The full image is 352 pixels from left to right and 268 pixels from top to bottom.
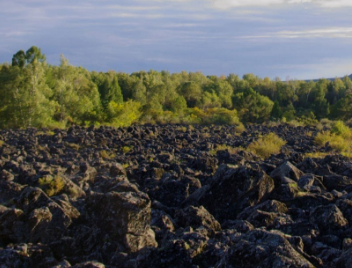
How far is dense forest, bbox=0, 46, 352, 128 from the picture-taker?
108 feet

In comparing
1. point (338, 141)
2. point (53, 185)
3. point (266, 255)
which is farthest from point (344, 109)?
point (266, 255)

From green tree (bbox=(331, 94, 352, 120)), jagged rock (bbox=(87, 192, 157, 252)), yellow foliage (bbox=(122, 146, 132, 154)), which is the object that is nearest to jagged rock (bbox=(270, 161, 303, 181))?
jagged rock (bbox=(87, 192, 157, 252))

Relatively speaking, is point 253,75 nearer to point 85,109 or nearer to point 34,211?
point 85,109

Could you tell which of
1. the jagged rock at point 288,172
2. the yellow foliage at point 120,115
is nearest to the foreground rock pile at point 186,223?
the jagged rock at point 288,172

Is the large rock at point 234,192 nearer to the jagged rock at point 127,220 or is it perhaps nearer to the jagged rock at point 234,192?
the jagged rock at point 234,192

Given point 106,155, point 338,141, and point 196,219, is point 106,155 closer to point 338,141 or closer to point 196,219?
point 196,219

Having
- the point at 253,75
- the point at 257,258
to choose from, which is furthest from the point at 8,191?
the point at 253,75

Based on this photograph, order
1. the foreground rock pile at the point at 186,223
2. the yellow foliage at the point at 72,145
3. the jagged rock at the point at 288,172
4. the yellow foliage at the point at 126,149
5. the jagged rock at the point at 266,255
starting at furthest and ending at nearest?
the yellow foliage at the point at 126,149 → the yellow foliage at the point at 72,145 → the jagged rock at the point at 288,172 → the foreground rock pile at the point at 186,223 → the jagged rock at the point at 266,255

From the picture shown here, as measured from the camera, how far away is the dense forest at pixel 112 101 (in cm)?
3294

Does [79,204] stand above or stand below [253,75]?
below

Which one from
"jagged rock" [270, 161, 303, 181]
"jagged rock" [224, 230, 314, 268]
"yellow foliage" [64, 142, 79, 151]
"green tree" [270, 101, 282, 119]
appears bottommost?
"green tree" [270, 101, 282, 119]

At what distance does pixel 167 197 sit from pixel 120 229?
3.31 meters

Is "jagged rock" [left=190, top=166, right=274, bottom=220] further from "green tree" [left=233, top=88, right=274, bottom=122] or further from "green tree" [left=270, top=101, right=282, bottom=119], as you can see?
"green tree" [left=270, top=101, right=282, bottom=119]

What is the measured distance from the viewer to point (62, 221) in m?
6.30
